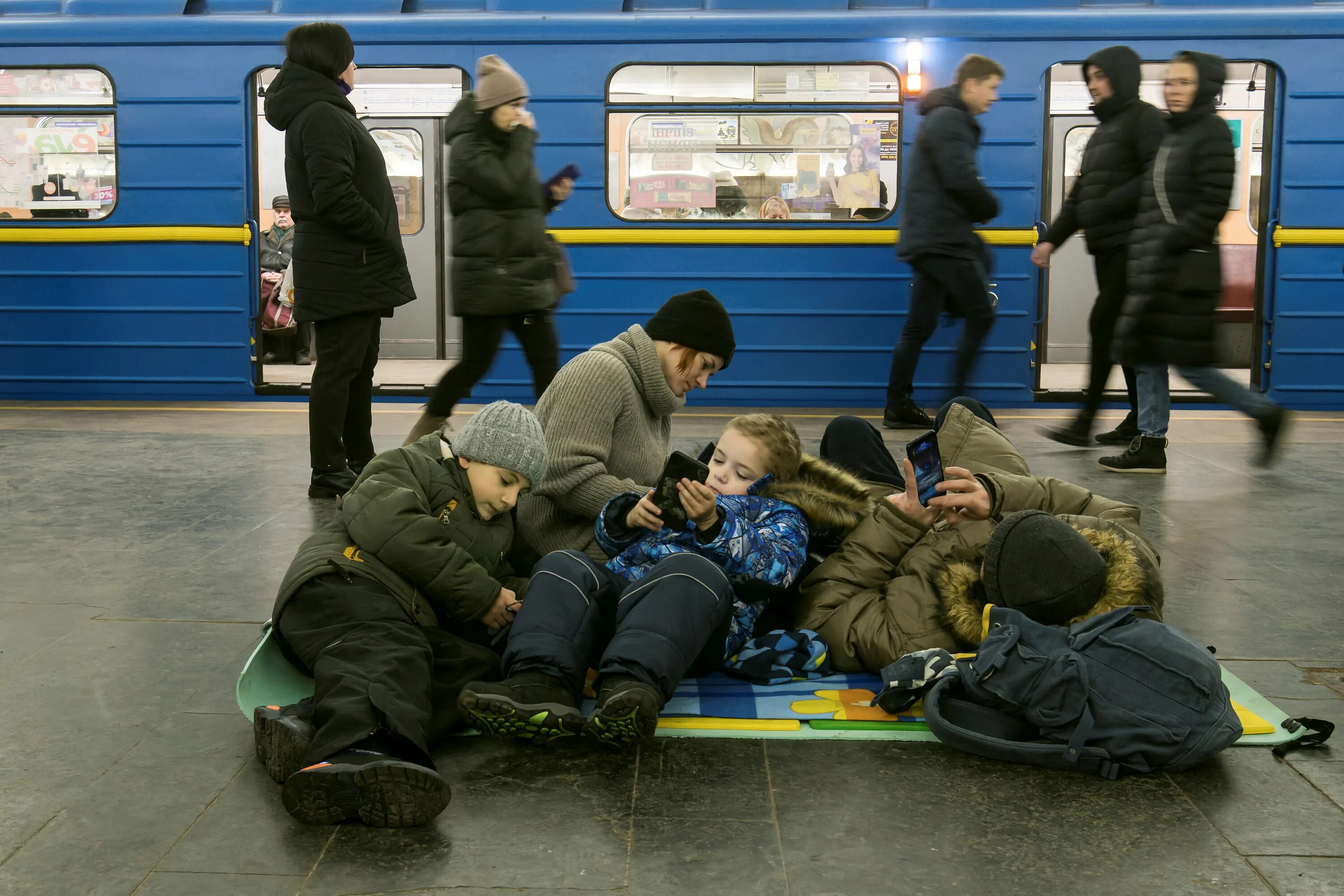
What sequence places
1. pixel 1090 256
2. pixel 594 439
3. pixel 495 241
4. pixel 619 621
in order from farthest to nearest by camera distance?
pixel 1090 256 < pixel 495 241 < pixel 594 439 < pixel 619 621

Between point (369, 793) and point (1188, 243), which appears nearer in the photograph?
point (369, 793)

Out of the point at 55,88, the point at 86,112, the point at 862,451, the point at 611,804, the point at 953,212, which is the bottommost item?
the point at 611,804

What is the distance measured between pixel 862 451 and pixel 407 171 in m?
8.50

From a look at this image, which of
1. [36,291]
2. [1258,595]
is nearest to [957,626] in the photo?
[1258,595]

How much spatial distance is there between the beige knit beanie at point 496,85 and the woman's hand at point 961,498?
288cm

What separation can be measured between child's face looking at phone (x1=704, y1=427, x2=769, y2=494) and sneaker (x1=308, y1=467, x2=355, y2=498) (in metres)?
2.62

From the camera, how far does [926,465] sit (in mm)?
3408

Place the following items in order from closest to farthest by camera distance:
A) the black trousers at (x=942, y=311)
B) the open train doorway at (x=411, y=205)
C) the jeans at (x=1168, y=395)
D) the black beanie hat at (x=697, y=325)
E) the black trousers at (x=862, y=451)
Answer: the black beanie hat at (x=697, y=325)
the black trousers at (x=862, y=451)
the jeans at (x=1168, y=395)
the black trousers at (x=942, y=311)
the open train doorway at (x=411, y=205)

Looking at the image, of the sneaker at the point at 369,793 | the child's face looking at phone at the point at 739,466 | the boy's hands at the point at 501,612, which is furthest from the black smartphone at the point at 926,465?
the sneaker at the point at 369,793

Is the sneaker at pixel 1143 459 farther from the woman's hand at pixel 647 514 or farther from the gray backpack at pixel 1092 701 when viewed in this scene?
the woman's hand at pixel 647 514

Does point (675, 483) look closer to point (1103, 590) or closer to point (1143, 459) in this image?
point (1103, 590)

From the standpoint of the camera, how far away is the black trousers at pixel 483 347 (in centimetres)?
589

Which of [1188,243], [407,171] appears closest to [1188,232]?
[1188,243]

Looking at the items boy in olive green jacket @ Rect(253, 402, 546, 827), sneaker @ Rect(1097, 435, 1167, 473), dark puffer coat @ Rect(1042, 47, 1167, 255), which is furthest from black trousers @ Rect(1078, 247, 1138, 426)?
boy in olive green jacket @ Rect(253, 402, 546, 827)
